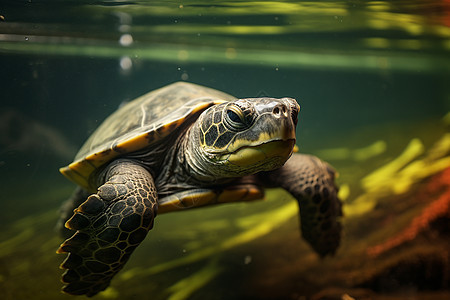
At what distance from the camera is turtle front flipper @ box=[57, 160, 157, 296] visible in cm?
193

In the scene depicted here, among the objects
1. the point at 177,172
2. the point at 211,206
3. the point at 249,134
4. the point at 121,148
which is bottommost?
the point at 211,206

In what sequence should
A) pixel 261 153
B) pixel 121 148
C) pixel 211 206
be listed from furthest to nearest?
pixel 211 206
pixel 121 148
pixel 261 153

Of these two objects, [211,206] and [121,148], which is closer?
[121,148]

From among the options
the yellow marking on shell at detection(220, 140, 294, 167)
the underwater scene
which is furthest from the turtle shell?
the yellow marking on shell at detection(220, 140, 294, 167)

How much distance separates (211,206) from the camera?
12.5 ft

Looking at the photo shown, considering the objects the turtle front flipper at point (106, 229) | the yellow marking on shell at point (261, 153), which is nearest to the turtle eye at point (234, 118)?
the yellow marking on shell at point (261, 153)

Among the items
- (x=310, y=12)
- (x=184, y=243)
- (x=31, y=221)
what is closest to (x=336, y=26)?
(x=310, y=12)

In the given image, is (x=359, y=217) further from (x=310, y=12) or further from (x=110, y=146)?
(x=110, y=146)

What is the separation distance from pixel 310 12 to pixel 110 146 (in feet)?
12.5

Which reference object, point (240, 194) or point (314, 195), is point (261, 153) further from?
point (314, 195)

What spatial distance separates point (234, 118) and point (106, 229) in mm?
1130

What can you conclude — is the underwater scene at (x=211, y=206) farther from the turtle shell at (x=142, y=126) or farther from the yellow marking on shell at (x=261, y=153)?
the yellow marking on shell at (x=261, y=153)

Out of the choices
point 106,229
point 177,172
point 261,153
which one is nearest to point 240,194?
point 177,172

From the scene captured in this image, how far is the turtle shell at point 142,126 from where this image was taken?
252 cm
